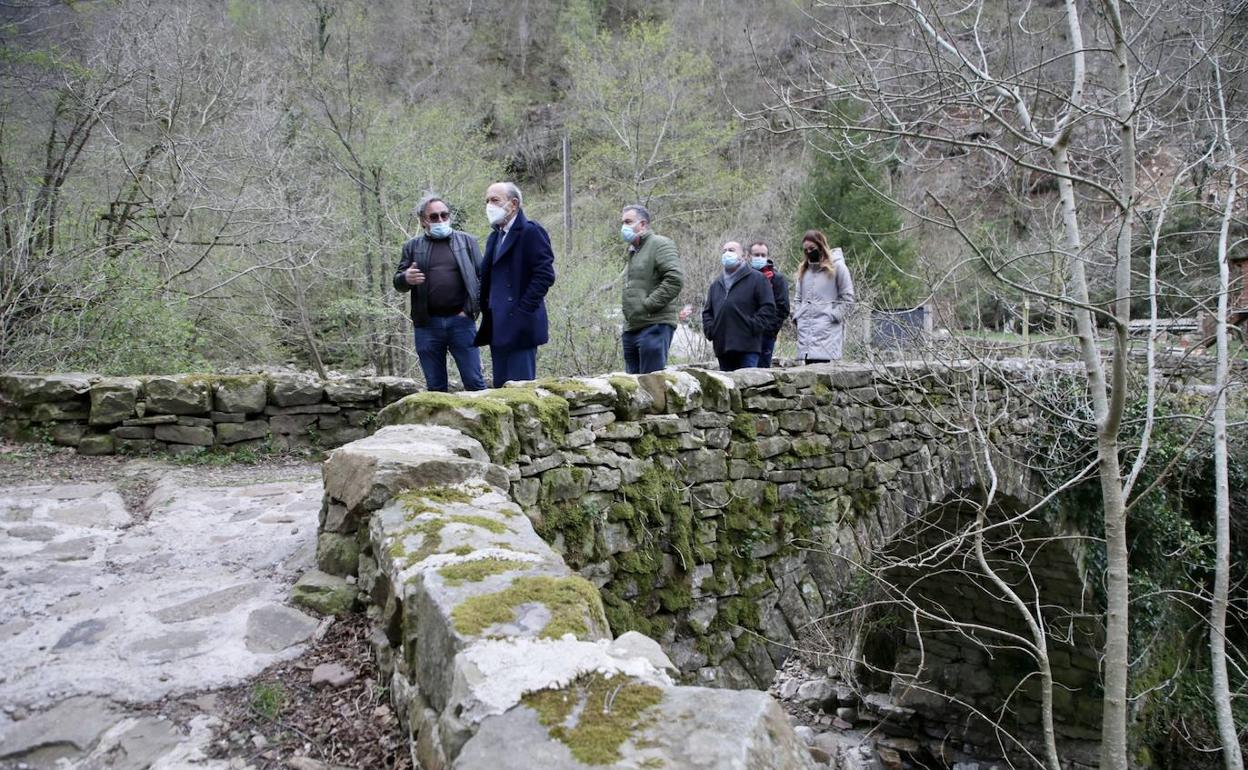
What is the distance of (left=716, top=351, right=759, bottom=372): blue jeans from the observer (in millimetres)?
6453

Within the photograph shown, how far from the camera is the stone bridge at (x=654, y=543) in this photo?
1.48 meters

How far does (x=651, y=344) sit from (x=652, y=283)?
0.47 m

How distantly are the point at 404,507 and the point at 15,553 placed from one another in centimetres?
202

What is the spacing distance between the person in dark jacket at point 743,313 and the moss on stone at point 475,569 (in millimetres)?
4413

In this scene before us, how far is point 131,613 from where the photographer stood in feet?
8.79

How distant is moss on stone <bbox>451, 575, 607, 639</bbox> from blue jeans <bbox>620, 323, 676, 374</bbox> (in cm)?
387

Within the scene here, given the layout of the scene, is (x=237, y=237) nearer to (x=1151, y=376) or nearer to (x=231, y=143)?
(x=231, y=143)

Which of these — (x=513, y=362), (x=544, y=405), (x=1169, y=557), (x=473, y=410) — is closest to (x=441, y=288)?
(x=513, y=362)

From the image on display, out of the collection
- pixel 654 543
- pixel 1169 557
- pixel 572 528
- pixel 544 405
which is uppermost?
pixel 544 405

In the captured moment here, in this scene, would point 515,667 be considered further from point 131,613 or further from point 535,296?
point 535,296

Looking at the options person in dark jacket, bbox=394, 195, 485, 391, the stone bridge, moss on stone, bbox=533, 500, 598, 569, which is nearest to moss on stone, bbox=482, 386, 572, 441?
the stone bridge

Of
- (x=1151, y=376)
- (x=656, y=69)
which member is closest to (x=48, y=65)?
(x=1151, y=376)

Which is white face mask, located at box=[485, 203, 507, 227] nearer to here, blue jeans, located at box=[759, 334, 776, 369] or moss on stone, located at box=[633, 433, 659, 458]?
moss on stone, located at box=[633, 433, 659, 458]

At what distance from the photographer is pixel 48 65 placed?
840 cm
